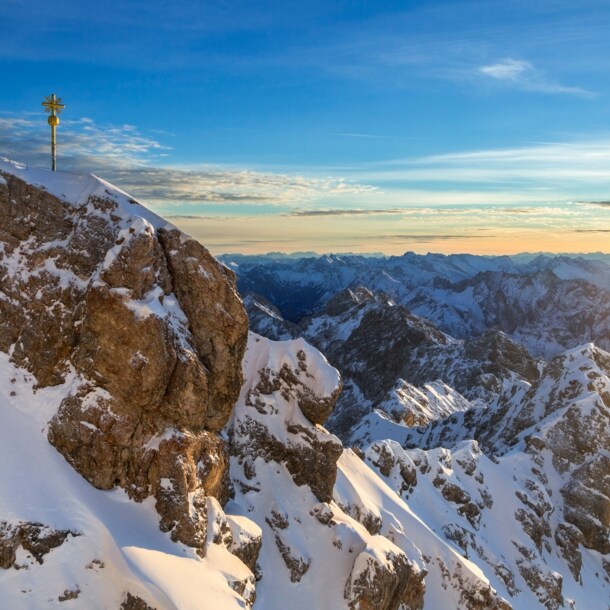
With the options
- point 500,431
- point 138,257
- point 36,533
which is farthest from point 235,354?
point 500,431

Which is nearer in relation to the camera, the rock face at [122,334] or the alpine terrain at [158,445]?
the alpine terrain at [158,445]

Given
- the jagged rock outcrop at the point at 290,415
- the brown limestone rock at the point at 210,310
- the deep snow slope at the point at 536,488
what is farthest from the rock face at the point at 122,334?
the deep snow slope at the point at 536,488

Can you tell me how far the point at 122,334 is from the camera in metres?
36.1

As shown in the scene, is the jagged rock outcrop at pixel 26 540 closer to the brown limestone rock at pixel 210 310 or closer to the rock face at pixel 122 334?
the rock face at pixel 122 334

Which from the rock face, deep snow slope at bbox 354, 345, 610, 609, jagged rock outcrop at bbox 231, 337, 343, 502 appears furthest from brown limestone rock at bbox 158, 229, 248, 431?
deep snow slope at bbox 354, 345, 610, 609

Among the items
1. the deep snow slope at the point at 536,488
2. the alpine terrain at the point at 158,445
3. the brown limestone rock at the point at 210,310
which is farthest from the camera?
the deep snow slope at the point at 536,488

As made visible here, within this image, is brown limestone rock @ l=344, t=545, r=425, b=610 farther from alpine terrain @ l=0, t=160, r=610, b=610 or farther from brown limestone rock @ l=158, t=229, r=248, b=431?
brown limestone rock @ l=158, t=229, r=248, b=431

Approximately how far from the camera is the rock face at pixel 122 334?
35.8 metres

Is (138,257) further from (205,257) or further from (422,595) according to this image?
(422,595)

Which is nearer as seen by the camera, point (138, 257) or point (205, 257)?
point (138, 257)

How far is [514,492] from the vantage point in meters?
92.9

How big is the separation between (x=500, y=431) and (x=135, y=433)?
351 ft

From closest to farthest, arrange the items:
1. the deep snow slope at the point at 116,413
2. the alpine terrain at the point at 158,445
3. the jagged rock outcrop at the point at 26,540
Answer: the jagged rock outcrop at the point at 26,540, the deep snow slope at the point at 116,413, the alpine terrain at the point at 158,445

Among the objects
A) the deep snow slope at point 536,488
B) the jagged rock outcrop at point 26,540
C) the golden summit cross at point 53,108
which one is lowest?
the deep snow slope at point 536,488
